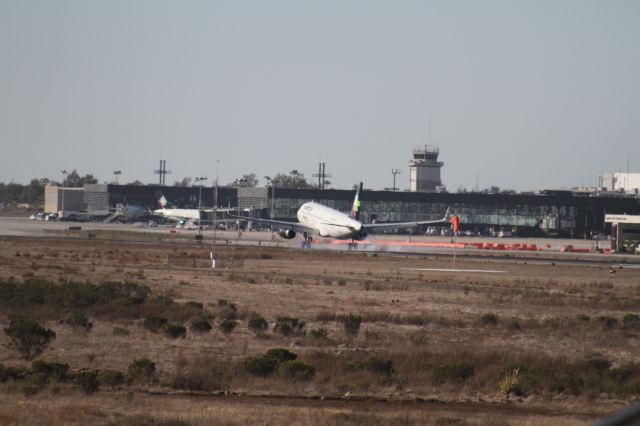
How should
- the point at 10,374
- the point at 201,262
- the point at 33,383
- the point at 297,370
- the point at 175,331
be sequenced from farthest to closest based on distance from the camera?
the point at 201,262 < the point at 175,331 < the point at 297,370 < the point at 10,374 < the point at 33,383

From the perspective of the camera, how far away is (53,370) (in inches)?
1257

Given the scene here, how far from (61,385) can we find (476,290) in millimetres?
44928

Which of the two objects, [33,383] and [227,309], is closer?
[33,383]

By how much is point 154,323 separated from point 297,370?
1313 cm

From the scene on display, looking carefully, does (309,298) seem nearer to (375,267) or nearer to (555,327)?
(555,327)

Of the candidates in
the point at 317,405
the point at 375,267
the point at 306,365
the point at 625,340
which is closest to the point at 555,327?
the point at 625,340

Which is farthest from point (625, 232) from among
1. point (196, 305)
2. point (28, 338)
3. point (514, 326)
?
point (28, 338)

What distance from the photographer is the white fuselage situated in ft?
421

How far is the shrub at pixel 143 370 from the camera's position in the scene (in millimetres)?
32378

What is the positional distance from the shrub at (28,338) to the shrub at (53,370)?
468 centimetres

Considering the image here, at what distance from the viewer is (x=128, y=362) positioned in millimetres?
36125

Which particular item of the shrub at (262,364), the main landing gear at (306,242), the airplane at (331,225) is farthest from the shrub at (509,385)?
the main landing gear at (306,242)

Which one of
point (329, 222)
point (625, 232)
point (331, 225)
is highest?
point (329, 222)

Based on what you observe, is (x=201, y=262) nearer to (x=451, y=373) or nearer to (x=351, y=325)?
(x=351, y=325)
